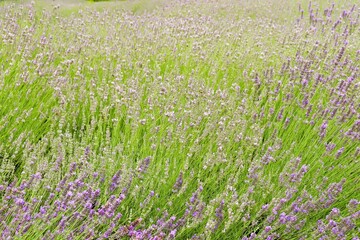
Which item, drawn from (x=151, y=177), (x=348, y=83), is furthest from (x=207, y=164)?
(x=348, y=83)

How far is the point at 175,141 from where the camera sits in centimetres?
252

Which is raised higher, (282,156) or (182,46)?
(182,46)

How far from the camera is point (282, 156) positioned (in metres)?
2.56

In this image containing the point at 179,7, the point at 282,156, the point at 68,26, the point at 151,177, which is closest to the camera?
the point at 151,177

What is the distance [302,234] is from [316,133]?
37.3 inches

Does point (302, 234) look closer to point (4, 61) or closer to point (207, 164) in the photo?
point (207, 164)

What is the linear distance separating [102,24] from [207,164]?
3.39m

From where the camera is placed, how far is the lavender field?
1.94m

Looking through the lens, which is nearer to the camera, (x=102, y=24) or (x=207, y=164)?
(x=207, y=164)

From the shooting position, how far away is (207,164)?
90.6 inches

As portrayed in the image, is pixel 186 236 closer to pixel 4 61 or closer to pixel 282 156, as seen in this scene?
pixel 282 156

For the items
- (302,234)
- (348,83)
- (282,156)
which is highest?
(348,83)

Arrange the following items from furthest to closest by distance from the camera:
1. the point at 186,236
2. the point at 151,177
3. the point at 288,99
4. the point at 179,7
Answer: the point at 179,7, the point at 288,99, the point at 151,177, the point at 186,236

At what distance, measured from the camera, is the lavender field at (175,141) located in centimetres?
194
